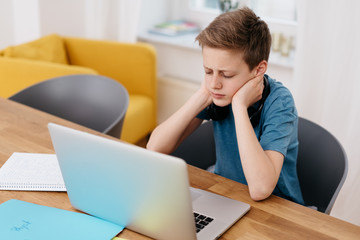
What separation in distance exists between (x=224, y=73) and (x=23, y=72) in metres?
1.89

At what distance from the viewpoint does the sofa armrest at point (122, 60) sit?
11.0 ft

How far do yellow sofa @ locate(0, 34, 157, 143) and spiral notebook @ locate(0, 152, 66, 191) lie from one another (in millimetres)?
1579

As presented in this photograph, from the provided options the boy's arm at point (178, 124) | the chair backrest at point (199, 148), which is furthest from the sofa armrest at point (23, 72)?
the boy's arm at point (178, 124)

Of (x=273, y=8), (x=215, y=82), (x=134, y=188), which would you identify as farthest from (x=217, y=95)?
(x=273, y=8)

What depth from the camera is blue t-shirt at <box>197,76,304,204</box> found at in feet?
4.86

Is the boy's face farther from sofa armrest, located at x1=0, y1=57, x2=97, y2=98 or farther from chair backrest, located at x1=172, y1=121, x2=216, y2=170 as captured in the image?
sofa armrest, located at x1=0, y1=57, x2=97, y2=98

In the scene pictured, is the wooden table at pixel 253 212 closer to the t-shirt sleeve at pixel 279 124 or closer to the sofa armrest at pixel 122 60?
the t-shirt sleeve at pixel 279 124

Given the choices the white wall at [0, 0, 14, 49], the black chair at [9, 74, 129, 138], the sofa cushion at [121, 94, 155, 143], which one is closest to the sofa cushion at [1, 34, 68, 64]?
the white wall at [0, 0, 14, 49]

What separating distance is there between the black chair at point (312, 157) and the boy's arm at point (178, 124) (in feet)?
0.51

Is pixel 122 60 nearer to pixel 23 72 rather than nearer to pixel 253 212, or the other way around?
pixel 23 72

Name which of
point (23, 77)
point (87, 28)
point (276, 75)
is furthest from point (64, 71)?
point (276, 75)

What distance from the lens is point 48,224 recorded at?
48.1 inches

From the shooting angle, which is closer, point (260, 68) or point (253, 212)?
point (253, 212)

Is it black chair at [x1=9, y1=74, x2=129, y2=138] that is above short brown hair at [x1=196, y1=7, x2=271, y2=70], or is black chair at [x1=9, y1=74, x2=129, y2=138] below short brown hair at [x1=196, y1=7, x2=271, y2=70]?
below
